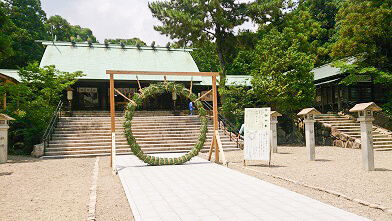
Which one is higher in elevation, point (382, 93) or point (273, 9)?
point (273, 9)

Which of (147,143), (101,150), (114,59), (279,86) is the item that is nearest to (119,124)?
(147,143)

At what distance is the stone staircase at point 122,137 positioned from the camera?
51.0ft

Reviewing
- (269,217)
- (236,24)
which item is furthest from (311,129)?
(236,24)

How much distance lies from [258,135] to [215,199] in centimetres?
531

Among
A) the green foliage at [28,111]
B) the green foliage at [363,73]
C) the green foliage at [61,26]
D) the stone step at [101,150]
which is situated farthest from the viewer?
the green foliage at [61,26]

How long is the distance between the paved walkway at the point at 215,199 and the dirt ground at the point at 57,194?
35 centimetres

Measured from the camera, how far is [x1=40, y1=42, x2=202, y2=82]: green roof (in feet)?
77.8

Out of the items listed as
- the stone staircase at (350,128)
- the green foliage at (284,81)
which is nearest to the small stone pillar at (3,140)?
the green foliage at (284,81)

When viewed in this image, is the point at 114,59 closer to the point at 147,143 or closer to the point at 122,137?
the point at 122,137

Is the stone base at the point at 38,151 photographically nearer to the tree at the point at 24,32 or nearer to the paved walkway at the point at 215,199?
the paved walkway at the point at 215,199

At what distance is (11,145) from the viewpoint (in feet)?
52.8

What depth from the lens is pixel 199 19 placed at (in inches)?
896

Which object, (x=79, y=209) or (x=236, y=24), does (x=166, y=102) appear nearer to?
(x=236, y=24)

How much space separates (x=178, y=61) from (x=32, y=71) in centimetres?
1267
